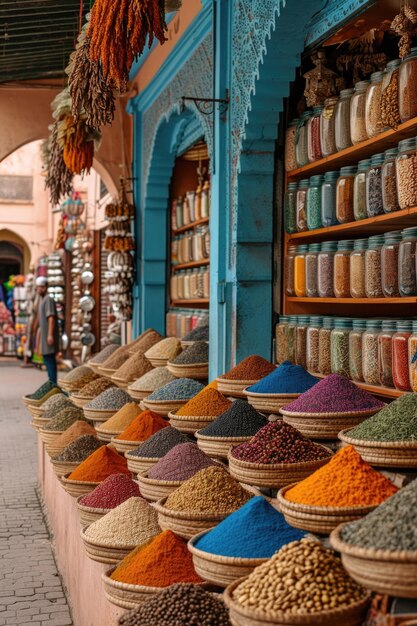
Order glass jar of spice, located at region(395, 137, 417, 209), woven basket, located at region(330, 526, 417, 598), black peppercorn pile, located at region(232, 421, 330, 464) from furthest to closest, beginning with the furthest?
glass jar of spice, located at region(395, 137, 417, 209)
black peppercorn pile, located at region(232, 421, 330, 464)
woven basket, located at region(330, 526, 417, 598)

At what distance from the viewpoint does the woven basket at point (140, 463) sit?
292cm

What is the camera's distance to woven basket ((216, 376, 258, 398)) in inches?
130

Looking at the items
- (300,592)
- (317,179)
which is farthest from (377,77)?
(300,592)

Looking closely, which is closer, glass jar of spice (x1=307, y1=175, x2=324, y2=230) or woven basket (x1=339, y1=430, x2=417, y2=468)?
woven basket (x1=339, y1=430, x2=417, y2=468)

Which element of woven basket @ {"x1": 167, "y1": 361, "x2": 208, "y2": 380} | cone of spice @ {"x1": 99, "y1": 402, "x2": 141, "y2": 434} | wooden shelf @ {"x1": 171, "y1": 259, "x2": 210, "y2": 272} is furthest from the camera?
wooden shelf @ {"x1": 171, "y1": 259, "x2": 210, "y2": 272}

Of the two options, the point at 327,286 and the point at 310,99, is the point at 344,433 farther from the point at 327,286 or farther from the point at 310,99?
the point at 310,99

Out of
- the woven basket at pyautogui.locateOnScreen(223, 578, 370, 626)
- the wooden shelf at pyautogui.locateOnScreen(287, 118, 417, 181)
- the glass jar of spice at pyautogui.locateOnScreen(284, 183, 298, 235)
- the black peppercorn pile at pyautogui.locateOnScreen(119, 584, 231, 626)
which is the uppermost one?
the wooden shelf at pyautogui.locateOnScreen(287, 118, 417, 181)

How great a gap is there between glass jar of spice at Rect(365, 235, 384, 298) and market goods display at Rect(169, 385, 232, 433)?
66cm

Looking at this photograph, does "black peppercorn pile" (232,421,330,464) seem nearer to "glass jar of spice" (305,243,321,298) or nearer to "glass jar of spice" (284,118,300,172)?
"glass jar of spice" (305,243,321,298)

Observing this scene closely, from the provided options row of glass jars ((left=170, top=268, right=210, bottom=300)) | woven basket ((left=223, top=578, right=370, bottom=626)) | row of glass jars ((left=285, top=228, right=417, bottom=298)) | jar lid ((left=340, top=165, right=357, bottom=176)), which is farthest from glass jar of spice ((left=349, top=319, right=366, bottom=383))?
row of glass jars ((left=170, top=268, right=210, bottom=300))

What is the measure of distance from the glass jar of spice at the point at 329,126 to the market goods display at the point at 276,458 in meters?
1.42

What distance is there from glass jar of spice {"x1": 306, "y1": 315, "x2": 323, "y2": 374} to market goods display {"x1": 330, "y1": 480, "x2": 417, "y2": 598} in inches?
72.8

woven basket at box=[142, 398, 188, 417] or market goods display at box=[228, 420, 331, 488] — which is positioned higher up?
market goods display at box=[228, 420, 331, 488]

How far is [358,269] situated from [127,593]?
1.62 m
